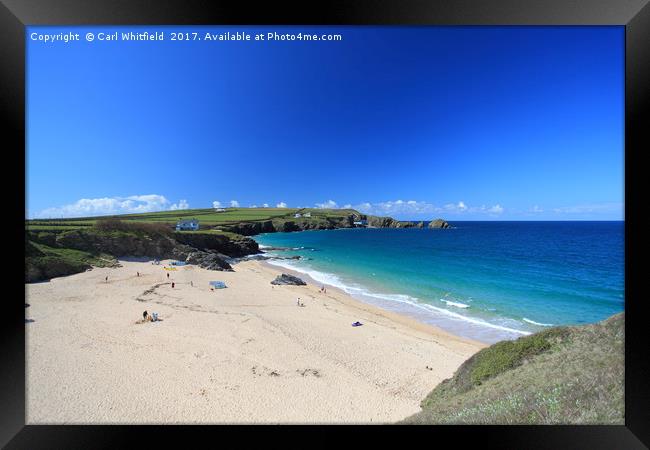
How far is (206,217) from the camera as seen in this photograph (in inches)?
1795

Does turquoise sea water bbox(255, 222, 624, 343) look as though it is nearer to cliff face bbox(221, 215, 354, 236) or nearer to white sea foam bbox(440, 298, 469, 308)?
white sea foam bbox(440, 298, 469, 308)

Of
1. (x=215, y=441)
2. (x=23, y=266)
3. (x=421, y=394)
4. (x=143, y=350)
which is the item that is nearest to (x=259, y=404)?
(x=215, y=441)

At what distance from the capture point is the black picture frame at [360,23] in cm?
283

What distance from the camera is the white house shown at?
32.6 meters

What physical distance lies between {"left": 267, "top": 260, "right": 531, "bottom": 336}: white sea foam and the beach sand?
8.46 ft

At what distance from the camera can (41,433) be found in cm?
290

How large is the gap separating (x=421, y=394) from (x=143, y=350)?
827 centimetres

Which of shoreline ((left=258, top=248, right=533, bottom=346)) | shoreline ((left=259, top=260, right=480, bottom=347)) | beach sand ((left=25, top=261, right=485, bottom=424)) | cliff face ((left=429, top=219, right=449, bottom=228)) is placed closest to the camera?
beach sand ((left=25, top=261, right=485, bottom=424))

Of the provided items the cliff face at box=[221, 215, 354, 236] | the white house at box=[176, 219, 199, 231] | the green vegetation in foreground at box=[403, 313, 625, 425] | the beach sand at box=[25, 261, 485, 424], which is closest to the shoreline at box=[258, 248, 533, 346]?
the beach sand at box=[25, 261, 485, 424]

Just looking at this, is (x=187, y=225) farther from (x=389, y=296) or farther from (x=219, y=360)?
(x=219, y=360)

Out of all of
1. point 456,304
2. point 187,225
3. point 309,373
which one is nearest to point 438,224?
point 456,304

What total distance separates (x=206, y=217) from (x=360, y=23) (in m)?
48.0

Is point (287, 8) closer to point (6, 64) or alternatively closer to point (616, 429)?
point (6, 64)

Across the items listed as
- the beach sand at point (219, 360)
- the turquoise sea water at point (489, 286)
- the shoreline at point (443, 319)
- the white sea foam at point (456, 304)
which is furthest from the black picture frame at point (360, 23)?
the white sea foam at point (456, 304)
